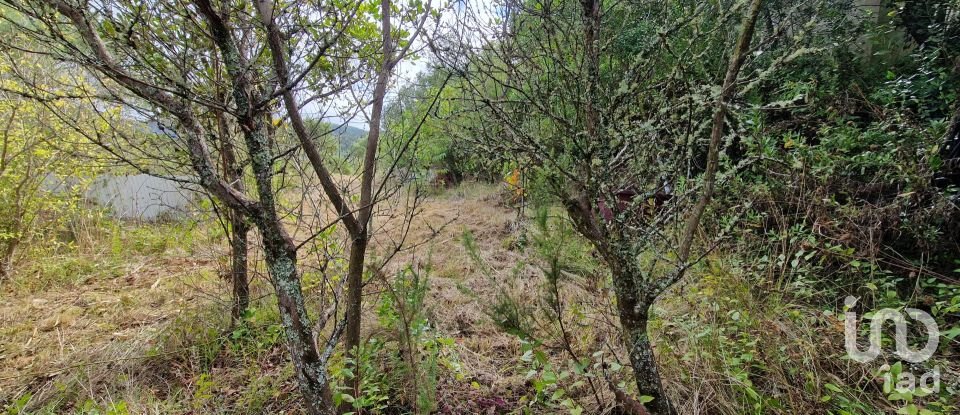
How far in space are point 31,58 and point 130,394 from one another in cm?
378

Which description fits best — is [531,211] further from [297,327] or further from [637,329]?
[297,327]

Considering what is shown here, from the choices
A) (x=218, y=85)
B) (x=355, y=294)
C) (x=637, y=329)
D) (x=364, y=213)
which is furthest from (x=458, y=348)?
(x=218, y=85)

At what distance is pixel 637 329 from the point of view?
134cm

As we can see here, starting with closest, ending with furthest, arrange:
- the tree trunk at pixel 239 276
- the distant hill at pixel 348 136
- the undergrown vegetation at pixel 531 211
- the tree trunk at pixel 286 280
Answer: the tree trunk at pixel 286 280 < the undergrown vegetation at pixel 531 211 < the distant hill at pixel 348 136 < the tree trunk at pixel 239 276

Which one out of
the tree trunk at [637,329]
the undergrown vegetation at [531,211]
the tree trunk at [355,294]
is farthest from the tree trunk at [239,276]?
the tree trunk at [637,329]

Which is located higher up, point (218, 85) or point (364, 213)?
point (218, 85)

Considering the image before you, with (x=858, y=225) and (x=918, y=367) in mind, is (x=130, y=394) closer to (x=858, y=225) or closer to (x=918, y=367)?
(x=918, y=367)

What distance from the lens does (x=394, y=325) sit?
1.94 metres

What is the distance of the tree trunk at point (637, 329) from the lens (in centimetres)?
131

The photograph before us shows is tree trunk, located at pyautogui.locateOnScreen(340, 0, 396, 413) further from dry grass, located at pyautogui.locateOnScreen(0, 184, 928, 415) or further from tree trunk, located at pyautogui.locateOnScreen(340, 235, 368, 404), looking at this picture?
dry grass, located at pyautogui.locateOnScreen(0, 184, 928, 415)

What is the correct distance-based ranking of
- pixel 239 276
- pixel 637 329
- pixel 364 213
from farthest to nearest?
pixel 239 276 → pixel 364 213 → pixel 637 329

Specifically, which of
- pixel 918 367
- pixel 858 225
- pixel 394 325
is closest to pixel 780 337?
pixel 918 367

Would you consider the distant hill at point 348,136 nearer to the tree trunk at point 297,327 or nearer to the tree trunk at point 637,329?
the tree trunk at point 297,327

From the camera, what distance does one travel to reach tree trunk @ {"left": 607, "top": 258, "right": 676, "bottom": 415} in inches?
51.7
